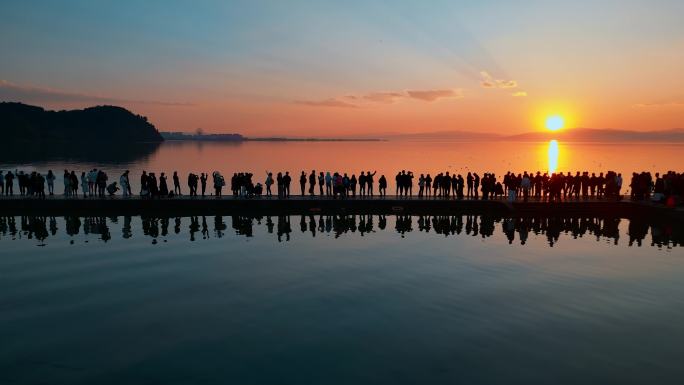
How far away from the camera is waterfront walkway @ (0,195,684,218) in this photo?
30.5 meters

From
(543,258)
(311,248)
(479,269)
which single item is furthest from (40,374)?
(543,258)

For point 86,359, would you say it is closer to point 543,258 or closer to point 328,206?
point 543,258

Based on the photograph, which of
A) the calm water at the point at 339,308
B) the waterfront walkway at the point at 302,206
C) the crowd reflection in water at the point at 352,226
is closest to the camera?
the calm water at the point at 339,308

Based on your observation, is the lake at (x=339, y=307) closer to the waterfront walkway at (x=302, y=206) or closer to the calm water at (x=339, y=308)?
the calm water at (x=339, y=308)

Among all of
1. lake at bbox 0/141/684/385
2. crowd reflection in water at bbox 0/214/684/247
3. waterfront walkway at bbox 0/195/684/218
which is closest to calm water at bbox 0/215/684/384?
lake at bbox 0/141/684/385

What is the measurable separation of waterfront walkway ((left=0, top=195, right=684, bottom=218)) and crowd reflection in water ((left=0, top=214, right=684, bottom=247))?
1.23 meters

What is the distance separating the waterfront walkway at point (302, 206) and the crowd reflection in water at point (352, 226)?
4.02 ft

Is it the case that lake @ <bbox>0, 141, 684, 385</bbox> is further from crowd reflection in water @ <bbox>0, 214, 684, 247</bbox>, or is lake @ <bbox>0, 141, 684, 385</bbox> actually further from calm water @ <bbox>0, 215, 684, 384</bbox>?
crowd reflection in water @ <bbox>0, 214, 684, 247</bbox>

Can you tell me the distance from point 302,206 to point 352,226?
559cm

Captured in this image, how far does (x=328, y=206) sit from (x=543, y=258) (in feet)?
50.7

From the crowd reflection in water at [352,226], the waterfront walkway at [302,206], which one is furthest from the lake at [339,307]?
the waterfront walkway at [302,206]

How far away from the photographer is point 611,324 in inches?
512

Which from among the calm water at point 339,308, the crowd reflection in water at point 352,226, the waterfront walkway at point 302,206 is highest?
the waterfront walkway at point 302,206

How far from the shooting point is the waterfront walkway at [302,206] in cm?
3050
